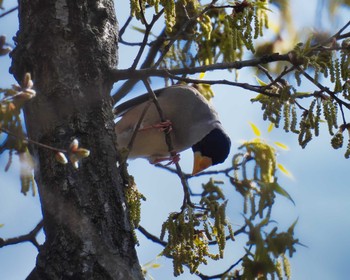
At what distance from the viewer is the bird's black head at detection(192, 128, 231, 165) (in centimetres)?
526

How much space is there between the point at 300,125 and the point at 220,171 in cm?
148

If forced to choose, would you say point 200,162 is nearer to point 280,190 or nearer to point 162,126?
point 162,126

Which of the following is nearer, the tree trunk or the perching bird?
the tree trunk

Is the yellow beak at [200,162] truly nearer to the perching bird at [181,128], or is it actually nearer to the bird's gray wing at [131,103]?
the perching bird at [181,128]

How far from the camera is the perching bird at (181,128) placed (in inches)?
207

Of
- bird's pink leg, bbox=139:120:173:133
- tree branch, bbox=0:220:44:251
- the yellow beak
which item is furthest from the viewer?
the yellow beak

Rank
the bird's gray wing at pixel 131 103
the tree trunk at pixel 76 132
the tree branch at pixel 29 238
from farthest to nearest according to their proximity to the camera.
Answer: the bird's gray wing at pixel 131 103 → the tree branch at pixel 29 238 → the tree trunk at pixel 76 132

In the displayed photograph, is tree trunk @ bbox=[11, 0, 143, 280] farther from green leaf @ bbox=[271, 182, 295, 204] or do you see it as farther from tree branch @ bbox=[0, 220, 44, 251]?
green leaf @ bbox=[271, 182, 295, 204]

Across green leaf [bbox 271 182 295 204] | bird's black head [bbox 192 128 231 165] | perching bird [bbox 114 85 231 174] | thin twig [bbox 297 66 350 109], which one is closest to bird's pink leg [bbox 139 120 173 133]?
perching bird [bbox 114 85 231 174]

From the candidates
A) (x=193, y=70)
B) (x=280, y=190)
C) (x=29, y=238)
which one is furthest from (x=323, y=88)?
(x=29, y=238)

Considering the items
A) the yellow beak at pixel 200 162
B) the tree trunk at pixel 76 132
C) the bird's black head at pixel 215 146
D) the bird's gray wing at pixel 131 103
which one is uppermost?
the bird's gray wing at pixel 131 103

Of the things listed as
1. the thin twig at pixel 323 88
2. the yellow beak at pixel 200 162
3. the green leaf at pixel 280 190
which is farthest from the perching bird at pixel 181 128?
the thin twig at pixel 323 88

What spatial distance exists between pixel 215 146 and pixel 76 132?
2435mm

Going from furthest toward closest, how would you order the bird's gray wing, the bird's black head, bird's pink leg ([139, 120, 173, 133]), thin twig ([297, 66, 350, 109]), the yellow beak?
the bird's gray wing < the bird's black head < the yellow beak < bird's pink leg ([139, 120, 173, 133]) < thin twig ([297, 66, 350, 109])
